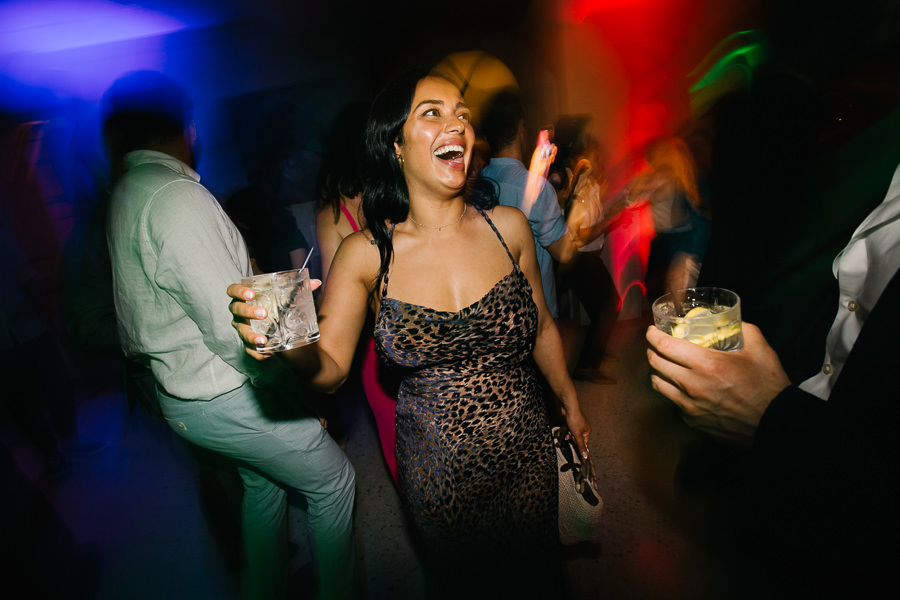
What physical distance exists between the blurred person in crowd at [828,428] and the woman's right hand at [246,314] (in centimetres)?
92

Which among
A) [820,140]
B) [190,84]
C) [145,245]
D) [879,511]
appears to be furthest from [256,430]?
[190,84]

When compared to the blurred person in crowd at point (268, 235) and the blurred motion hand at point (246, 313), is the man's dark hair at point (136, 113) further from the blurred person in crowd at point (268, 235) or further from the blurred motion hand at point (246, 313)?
the blurred person in crowd at point (268, 235)

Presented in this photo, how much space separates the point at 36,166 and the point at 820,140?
722 cm

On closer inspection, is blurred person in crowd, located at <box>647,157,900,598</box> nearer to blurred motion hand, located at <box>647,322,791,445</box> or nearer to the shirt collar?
blurred motion hand, located at <box>647,322,791,445</box>

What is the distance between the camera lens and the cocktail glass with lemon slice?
2.91 ft

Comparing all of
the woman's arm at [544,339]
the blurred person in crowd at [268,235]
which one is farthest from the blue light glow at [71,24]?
the woman's arm at [544,339]

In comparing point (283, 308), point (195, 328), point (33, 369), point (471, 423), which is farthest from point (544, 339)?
point (33, 369)

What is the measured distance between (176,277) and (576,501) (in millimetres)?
1762

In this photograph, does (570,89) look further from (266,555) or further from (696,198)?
(266,555)

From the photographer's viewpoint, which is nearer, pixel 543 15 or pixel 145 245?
pixel 145 245

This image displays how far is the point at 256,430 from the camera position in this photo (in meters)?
1.68

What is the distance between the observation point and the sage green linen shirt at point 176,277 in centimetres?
144

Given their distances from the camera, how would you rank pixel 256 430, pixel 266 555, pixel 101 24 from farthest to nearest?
1. pixel 101 24
2. pixel 266 555
3. pixel 256 430

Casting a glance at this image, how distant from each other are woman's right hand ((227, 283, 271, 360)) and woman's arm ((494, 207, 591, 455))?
3.45ft
